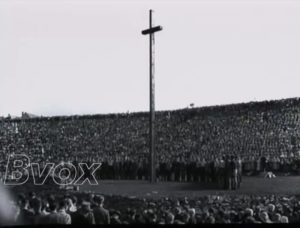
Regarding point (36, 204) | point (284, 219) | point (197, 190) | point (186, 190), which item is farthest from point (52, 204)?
point (197, 190)

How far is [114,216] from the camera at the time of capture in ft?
23.3

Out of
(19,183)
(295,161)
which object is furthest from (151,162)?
(19,183)

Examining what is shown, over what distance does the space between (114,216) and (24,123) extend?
750cm

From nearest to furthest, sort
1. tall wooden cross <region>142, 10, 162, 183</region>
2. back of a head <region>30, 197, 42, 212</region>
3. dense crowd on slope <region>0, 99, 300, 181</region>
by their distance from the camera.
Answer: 1. back of a head <region>30, 197, 42, 212</region>
2. tall wooden cross <region>142, 10, 162, 183</region>
3. dense crowd on slope <region>0, 99, 300, 181</region>

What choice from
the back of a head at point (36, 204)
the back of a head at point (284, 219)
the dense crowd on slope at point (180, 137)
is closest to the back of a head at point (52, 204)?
the back of a head at point (36, 204)

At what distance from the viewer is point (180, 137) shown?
14648mm

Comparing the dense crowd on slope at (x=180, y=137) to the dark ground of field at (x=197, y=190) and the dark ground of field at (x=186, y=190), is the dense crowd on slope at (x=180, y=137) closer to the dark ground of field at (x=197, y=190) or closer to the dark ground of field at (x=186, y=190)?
the dark ground of field at (x=186, y=190)

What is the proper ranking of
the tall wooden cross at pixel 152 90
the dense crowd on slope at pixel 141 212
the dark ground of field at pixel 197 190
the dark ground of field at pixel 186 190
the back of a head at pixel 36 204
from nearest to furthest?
1. the dense crowd on slope at pixel 141 212
2. the back of a head at pixel 36 204
3. the dark ground of field at pixel 186 190
4. the dark ground of field at pixel 197 190
5. the tall wooden cross at pixel 152 90

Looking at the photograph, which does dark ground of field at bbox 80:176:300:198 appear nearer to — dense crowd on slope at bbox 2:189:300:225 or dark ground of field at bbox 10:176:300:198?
dark ground of field at bbox 10:176:300:198

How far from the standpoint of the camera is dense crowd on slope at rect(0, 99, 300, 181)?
12984 mm

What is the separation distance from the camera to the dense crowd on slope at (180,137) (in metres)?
13.0

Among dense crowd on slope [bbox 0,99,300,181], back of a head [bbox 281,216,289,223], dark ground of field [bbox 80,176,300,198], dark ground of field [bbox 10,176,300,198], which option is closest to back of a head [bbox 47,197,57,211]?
dark ground of field [bbox 10,176,300,198]

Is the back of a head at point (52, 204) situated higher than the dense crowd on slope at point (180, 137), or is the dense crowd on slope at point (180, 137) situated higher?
the dense crowd on slope at point (180, 137)

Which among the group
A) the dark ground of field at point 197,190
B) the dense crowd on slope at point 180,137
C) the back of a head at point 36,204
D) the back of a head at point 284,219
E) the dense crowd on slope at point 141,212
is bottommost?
the back of a head at point 284,219
